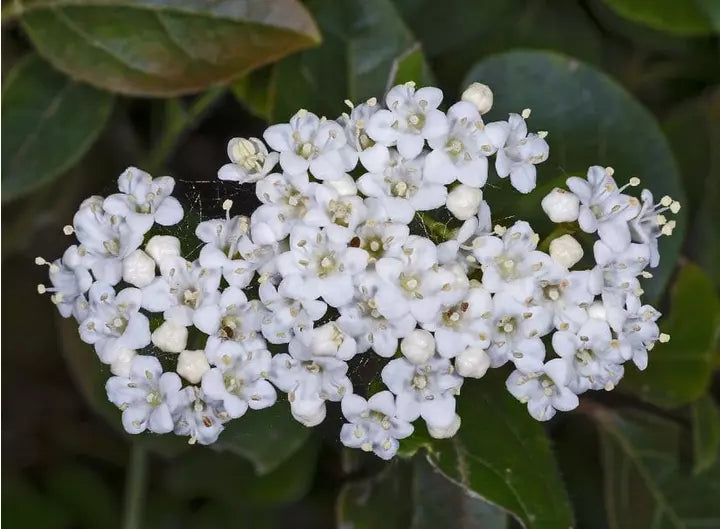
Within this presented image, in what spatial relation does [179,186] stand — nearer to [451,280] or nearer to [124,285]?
[124,285]

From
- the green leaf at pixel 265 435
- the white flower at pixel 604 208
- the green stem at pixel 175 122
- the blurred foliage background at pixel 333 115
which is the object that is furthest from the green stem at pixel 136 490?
the white flower at pixel 604 208

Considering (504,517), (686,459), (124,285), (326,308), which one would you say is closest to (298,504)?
(504,517)

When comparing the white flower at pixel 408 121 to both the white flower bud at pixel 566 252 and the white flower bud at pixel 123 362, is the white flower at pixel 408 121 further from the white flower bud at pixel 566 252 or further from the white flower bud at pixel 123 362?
the white flower bud at pixel 123 362

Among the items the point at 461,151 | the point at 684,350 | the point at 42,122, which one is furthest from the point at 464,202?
the point at 42,122

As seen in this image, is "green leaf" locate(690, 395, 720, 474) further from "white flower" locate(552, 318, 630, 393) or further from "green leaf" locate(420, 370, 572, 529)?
"white flower" locate(552, 318, 630, 393)

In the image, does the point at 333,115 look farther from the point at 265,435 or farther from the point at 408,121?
the point at 265,435
